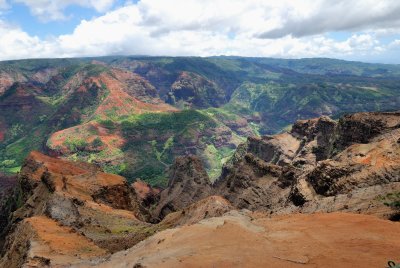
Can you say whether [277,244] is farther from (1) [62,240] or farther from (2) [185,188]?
(2) [185,188]

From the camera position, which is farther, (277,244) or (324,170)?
(324,170)

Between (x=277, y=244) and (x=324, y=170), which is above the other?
(x=277, y=244)

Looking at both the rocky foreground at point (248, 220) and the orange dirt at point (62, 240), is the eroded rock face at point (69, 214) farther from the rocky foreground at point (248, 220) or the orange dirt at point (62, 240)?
the rocky foreground at point (248, 220)

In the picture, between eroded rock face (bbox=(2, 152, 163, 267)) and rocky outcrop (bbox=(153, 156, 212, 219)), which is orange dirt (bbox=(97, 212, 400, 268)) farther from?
rocky outcrop (bbox=(153, 156, 212, 219))

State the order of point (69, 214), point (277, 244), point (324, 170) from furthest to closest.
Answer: point (69, 214), point (324, 170), point (277, 244)

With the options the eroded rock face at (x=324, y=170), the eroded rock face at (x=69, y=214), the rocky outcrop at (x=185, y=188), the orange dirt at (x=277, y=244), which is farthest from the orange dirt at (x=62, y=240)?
the rocky outcrop at (x=185, y=188)

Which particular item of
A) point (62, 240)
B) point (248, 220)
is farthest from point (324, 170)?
point (62, 240)

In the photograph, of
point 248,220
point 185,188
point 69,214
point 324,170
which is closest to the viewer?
point 248,220

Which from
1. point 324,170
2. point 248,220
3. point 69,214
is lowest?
point 69,214
